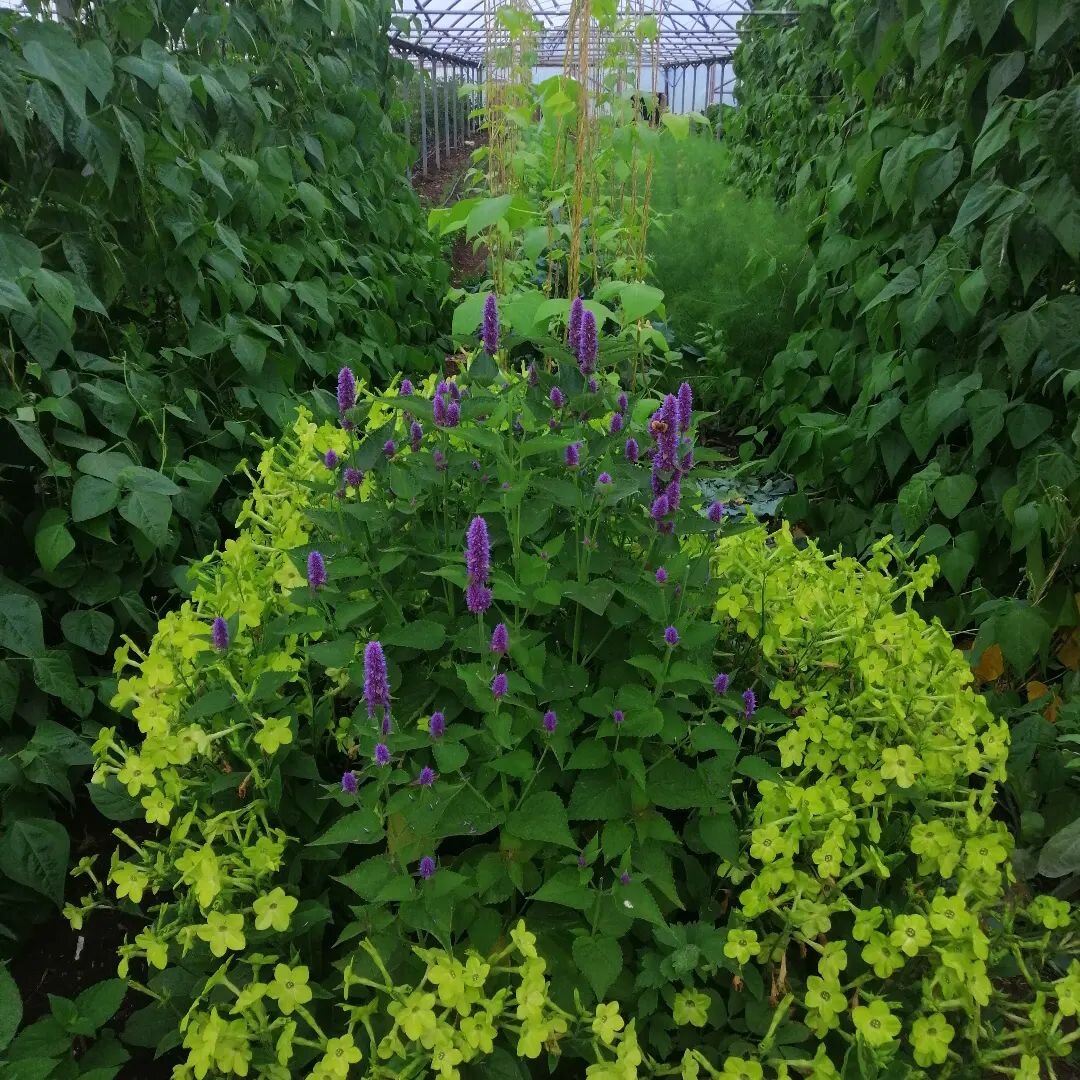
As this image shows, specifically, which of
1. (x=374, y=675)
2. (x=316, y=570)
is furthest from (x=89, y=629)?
(x=374, y=675)

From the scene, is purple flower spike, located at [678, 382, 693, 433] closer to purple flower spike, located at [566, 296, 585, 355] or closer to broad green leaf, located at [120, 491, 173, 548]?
purple flower spike, located at [566, 296, 585, 355]

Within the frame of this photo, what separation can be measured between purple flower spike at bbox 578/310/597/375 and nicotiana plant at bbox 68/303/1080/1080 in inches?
2.7

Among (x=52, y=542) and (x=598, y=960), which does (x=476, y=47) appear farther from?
(x=598, y=960)

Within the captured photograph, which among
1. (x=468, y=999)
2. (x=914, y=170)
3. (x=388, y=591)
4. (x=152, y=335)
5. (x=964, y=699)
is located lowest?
(x=468, y=999)

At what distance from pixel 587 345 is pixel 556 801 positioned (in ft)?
2.18

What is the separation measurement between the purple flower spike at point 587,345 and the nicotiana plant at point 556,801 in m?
0.07

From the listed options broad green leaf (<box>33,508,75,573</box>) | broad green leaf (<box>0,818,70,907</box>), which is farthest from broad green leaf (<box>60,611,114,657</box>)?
broad green leaf (<box>0,818,70,907</box>)

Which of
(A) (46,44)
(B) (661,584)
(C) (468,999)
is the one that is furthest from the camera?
(A) (46,44)

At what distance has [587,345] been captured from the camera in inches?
50.1

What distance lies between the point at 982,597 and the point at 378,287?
2.66 metres

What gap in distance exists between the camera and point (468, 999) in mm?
1031

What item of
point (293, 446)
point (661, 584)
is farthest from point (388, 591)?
point (293, 446)

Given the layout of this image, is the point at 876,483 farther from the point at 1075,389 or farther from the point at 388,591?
the point at 388,591

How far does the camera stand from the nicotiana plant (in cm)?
108
